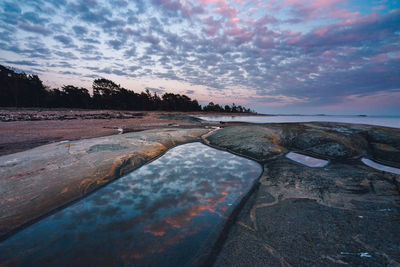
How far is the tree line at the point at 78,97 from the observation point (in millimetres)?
41719

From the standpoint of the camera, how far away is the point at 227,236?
79.0 inches

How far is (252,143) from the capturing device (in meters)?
6.13

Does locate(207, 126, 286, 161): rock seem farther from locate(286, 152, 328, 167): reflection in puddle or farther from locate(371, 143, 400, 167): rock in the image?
locate(371, 143, 400, 167): rock

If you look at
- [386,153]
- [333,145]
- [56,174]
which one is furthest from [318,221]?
[386,153]

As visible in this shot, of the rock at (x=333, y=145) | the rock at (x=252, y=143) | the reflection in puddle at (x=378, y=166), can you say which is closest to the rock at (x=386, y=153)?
the rock at (x=333, y=145)

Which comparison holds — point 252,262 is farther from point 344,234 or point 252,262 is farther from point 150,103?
point 150,103

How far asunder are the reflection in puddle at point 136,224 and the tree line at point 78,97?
62.6m

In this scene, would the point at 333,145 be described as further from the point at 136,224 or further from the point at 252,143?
the point at 136,224

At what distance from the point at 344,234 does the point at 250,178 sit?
6.41ft

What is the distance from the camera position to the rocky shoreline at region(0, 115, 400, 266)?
1.72m

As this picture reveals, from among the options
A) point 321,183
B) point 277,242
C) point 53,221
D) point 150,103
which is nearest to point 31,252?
point 53,221

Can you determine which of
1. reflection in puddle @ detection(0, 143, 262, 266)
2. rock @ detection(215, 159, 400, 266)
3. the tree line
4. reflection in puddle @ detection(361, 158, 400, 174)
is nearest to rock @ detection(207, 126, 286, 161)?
reflection in puddle @ detection(0, 143, 262, 266)

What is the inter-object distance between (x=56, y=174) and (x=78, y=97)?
69.1m

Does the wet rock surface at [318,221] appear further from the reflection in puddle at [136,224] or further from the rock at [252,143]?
the rock at [252,143]
